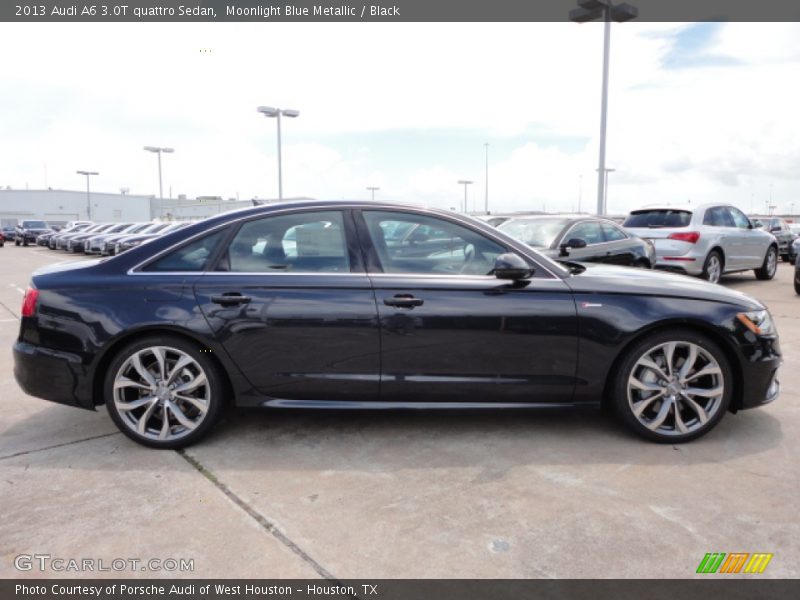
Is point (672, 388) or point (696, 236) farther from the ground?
point (696, 236)

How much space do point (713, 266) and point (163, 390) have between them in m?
10.1

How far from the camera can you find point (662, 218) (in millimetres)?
10719

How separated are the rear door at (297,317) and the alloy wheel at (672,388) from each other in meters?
1.58

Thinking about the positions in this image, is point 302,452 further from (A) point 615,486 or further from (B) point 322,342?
(A) point 615,486

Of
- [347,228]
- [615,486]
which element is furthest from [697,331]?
[347,228]

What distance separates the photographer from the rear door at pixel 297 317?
3.54 meters

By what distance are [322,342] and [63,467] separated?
1.58 metres

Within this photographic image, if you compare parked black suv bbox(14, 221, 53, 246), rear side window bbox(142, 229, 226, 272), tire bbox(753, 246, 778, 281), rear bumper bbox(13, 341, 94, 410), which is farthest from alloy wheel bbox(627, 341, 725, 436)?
parked black suv bbox(14, 221, 53, 246)

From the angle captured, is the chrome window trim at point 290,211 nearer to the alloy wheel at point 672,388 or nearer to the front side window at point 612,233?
the alloy wheel at point 672,388

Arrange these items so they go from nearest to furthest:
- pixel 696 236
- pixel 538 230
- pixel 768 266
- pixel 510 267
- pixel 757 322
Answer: pixel 510 267
pixel 757 322
pixel 538 230
pixel 696 236
pixel 768 266

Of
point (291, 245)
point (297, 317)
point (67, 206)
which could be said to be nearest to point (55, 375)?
point (297, 317)
